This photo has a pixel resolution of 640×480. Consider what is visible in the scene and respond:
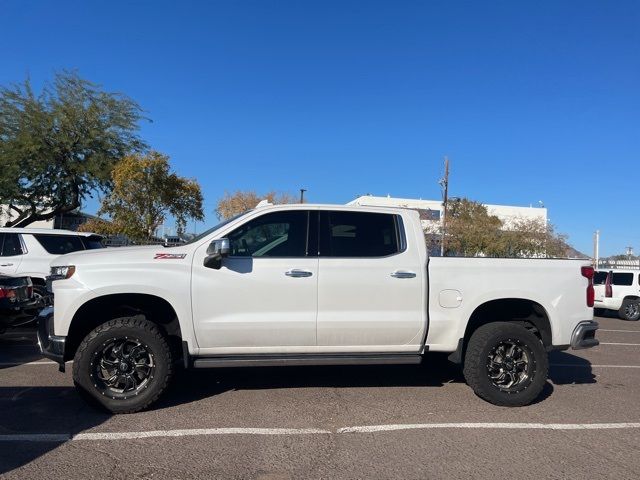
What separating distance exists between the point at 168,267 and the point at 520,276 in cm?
373

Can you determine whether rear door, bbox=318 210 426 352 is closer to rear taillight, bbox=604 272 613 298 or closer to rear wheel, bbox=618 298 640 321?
rear taillight, bbox=604 272 613 298

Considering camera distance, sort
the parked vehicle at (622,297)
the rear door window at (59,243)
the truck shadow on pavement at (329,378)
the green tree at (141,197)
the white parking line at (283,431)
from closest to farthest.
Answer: the white parking line at (283,431) < the truck shadow on pavement at (329,378) < the rear door window at (59,243) < the parked vehicle at (622,297) < the green tree at (141,197)

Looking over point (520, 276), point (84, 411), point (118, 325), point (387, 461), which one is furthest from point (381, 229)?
point (84, 411)

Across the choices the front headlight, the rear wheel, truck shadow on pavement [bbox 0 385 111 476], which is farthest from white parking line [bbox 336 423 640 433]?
the rear wheel

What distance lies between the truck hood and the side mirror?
24cm

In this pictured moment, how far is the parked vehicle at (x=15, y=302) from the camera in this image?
8.19 meters

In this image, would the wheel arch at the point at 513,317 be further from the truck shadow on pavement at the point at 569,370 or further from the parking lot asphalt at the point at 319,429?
the truck shadow on pavement at the point at 569,370

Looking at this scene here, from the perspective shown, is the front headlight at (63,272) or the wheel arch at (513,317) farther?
the wheel arch at (513,317)

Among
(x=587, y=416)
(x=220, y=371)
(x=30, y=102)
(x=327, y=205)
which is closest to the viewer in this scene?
(x=587, y=416)

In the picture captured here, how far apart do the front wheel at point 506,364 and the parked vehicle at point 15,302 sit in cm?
667

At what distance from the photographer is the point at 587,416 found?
5629 mm

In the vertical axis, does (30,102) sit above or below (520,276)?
above

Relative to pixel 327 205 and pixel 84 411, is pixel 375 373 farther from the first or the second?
pixel 84 411

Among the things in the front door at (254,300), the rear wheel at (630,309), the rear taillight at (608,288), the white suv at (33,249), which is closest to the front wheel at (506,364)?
the front door at (254,300)
